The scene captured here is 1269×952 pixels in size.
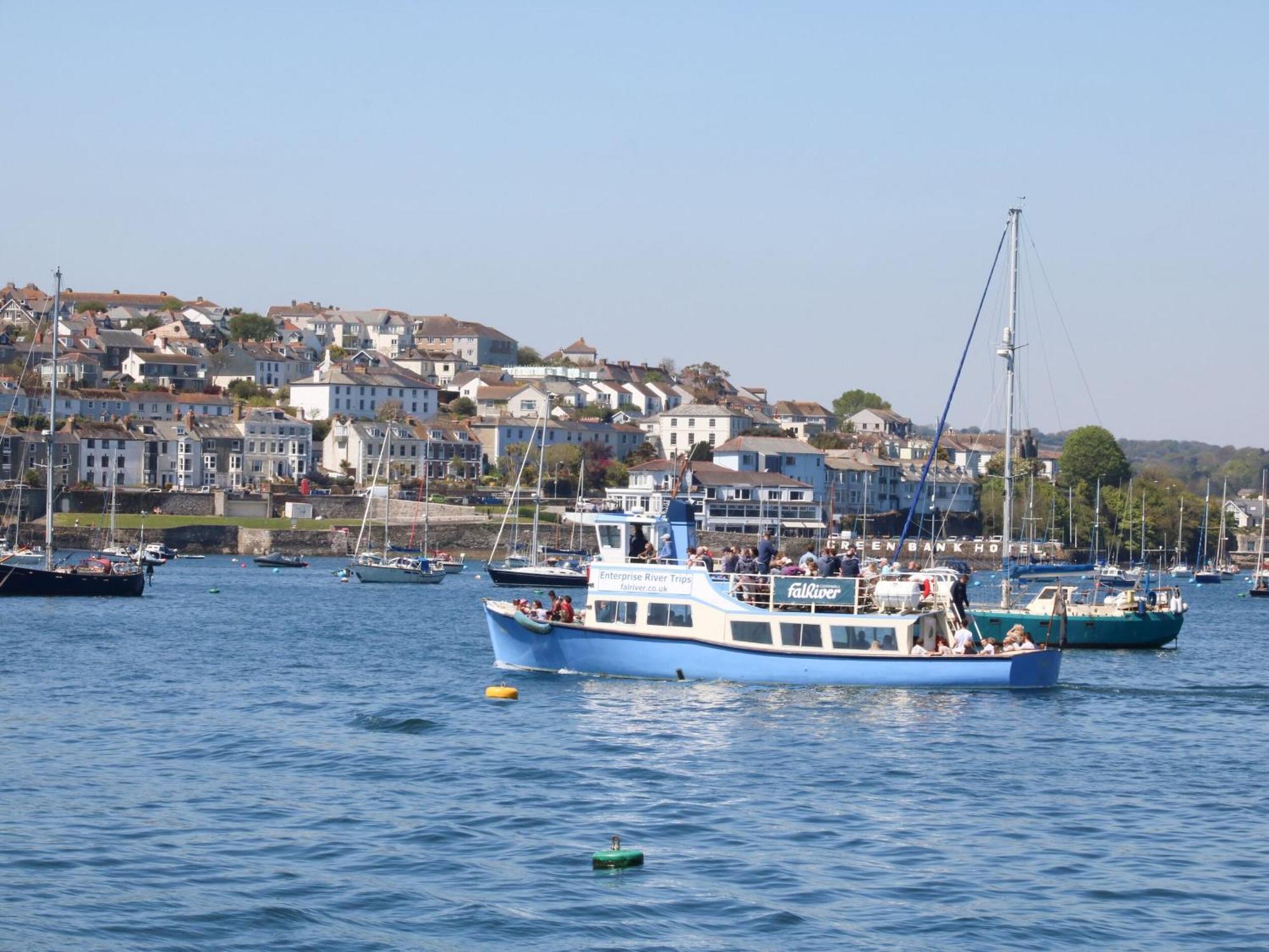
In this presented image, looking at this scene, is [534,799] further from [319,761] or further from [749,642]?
[749,642]

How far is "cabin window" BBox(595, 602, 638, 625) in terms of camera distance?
130 feet

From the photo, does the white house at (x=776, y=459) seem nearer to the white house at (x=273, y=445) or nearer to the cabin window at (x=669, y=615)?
the white house at (x=273, y=445)

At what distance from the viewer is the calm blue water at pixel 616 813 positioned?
19906 millimetres

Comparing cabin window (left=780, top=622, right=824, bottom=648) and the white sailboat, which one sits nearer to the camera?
cabin window (left=780, top=622, right=824, bottom=648)

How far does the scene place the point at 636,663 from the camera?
3950 centimetres

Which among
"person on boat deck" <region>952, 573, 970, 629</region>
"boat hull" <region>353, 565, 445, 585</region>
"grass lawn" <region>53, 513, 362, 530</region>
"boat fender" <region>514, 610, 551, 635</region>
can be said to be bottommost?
"boat hull" <region>353, 565, 445, 585</region>

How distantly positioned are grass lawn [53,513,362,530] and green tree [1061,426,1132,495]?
79.4m

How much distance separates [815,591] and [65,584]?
4596 cm

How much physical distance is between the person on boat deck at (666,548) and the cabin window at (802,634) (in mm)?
3976

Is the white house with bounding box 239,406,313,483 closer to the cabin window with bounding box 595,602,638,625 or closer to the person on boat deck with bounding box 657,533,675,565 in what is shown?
the person on boat deck with bounding box 657,533,675,565

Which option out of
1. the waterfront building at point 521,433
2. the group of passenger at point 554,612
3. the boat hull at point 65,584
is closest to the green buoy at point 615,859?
the group of passenger at point 554,612

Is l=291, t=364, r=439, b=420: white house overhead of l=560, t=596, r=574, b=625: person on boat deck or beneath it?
overhead

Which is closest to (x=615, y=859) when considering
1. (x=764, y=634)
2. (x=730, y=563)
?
(x=764, y=634)

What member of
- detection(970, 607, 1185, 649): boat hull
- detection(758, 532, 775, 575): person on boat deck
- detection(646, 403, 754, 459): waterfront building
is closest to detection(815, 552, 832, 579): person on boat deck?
detection(758, 532, 775, 575): person on boat deck
